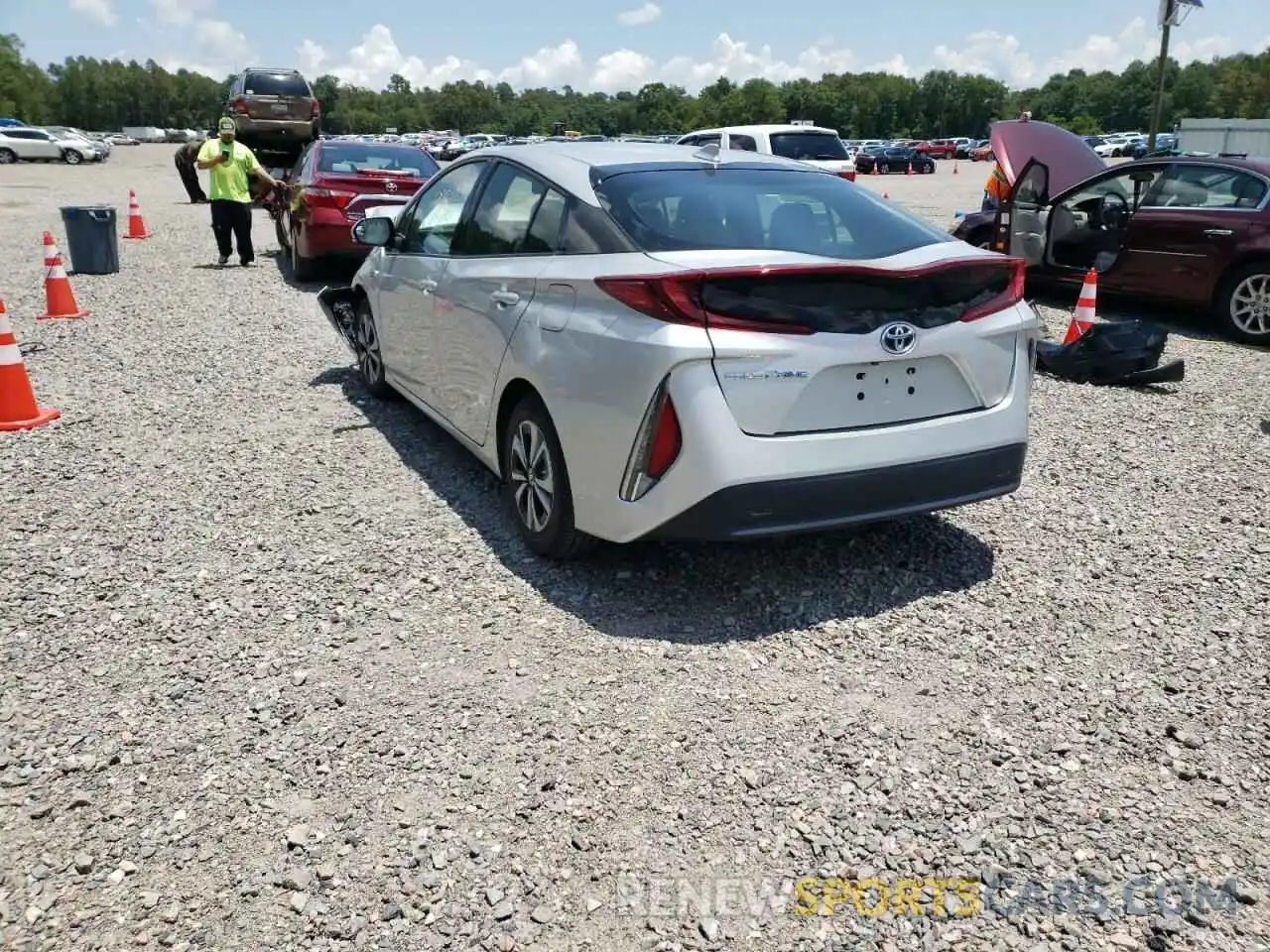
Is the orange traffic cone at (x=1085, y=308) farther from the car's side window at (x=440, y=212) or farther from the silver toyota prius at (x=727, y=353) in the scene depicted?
the car's side window at (x=440, y=212)

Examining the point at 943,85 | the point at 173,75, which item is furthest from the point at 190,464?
the point at 173,75

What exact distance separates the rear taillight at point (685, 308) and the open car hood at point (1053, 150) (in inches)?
308

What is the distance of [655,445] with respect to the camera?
138 inches

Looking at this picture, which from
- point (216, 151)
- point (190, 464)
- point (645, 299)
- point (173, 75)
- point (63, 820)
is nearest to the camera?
point (63, 820)

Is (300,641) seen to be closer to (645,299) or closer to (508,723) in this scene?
(508,723)

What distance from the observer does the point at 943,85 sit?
138 m

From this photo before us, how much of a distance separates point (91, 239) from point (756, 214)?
36.8ft

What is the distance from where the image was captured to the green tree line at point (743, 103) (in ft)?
400

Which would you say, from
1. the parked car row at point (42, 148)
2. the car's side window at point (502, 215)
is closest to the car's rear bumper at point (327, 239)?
the car's side window at point (502, 215)

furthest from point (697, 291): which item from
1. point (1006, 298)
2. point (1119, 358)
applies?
point (1119, 358)

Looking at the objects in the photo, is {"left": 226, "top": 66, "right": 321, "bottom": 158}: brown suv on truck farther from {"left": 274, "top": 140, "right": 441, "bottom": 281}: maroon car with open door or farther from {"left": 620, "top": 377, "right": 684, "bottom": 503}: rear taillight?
{"left": 620, "top": 377, "right": 684, "bottom": 503}: rear taillight

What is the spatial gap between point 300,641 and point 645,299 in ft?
5.65

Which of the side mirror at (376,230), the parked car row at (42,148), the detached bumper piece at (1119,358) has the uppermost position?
the parked car row at (42,148)

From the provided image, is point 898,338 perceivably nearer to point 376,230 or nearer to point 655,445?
point 655,445
